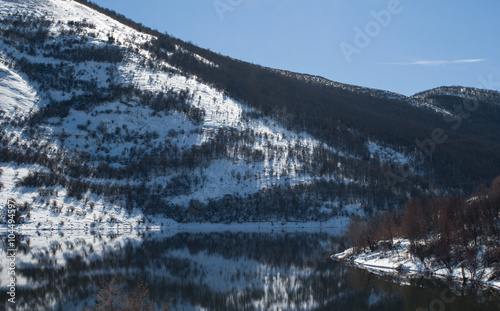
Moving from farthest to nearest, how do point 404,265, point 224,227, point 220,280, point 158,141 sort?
point 158,141 < point 224,227 < point 404,265 < point 220,280

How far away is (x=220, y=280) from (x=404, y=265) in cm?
1894

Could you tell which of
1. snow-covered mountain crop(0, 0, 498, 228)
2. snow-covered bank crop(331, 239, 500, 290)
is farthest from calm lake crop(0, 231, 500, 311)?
snow-covered mountain crop(0, 0, 498, 228)

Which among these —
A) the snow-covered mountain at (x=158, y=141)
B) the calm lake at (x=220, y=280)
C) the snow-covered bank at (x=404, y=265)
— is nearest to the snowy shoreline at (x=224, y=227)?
the snow-covered mountain at (x=158, y=141)

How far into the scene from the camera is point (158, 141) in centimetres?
Answer: 11038

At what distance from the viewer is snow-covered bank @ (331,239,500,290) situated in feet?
108

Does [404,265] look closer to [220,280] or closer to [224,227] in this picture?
[220,280]

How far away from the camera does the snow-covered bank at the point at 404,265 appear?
33000mm

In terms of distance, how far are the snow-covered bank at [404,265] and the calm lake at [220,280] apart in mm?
2118

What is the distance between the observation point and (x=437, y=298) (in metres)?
28.8

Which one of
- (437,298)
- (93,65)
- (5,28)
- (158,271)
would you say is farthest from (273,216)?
(5,28)

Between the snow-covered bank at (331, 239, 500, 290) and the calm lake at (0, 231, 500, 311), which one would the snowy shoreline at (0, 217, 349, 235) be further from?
the snow-covered bank at (331, 239, 500, 290)

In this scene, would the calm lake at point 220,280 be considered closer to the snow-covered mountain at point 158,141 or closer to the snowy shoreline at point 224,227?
the snowy shoreline at point 224,227

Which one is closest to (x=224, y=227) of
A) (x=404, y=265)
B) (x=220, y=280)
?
(x=220, y=280)

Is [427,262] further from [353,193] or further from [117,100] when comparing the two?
[117,100]
